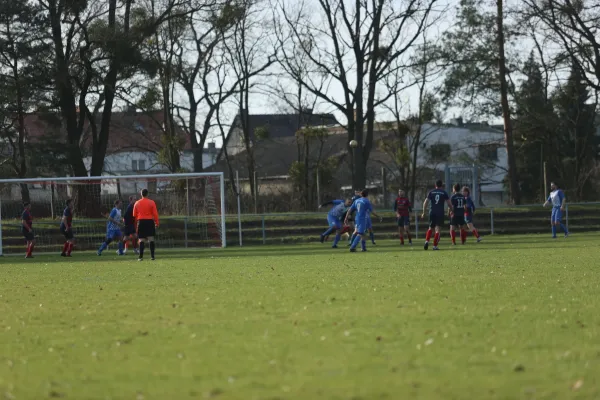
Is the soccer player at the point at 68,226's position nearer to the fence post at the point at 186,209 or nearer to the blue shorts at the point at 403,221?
the fence post at the point at 186,209

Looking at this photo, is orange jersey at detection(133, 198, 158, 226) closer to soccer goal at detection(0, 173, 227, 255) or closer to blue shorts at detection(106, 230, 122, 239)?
blue shorts at detection(106, 230, 122, 239)

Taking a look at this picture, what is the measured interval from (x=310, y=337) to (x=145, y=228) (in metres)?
17.5

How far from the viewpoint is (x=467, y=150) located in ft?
213

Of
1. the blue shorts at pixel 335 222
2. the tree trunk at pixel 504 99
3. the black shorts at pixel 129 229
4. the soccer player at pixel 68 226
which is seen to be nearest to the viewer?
the soccer player at pixel 68 226

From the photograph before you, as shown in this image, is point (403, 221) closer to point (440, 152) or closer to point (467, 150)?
point (440, 152)

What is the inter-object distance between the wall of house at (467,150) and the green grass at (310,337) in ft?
122

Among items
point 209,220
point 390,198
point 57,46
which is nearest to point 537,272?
point 209,220

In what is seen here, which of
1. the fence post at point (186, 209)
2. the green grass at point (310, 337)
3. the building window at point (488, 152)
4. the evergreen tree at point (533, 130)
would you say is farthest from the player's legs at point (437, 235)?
the building window at point (488, 152)

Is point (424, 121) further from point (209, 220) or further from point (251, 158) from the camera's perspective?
point (209, 220)

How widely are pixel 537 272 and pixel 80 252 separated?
72.3 ft

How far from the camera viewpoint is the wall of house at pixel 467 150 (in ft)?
188

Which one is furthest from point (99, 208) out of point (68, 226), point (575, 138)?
point (575, 138)

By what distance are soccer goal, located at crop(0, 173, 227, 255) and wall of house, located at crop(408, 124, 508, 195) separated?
17281 mm

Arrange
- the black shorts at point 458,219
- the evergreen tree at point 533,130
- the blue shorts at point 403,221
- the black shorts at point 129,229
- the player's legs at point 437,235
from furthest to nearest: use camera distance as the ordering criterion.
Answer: the evergreen tree at point 533,130
the blue shorts at point 403,221
the black shorts at point 129,229
the black shorts at point 458,219
the player's legs at point 437,235
